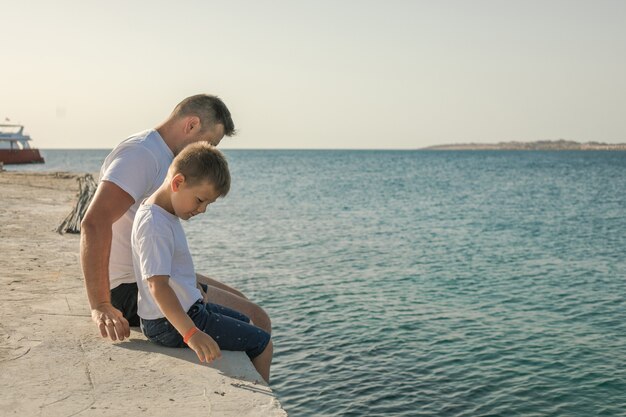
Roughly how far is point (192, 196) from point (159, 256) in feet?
1.28

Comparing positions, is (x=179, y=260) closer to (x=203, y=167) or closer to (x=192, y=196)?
(x=192, y=196)

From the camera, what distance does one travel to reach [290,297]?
37.7 feet

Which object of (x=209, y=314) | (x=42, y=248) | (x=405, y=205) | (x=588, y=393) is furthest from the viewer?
(x=405, y=205)

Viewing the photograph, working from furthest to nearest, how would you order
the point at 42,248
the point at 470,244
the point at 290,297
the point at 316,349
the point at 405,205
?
1. the point at 405,205
2. the point at 470,244
3. the point at 290,297
4. the point at 42,248
5. the point at 316,349

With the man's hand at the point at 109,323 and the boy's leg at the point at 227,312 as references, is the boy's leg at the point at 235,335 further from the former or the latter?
the man's hand at the point at 109,323

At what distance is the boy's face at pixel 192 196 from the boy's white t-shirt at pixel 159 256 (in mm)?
138

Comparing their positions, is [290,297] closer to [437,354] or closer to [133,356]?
[437,354]

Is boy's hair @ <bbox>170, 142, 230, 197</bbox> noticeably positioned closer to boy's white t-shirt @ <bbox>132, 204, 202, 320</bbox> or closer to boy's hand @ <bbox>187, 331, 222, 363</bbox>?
boy's white t-shirt @ <bbox>132, 204, 202, 320</bbox>

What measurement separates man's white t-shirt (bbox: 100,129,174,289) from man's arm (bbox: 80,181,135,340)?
89 mm

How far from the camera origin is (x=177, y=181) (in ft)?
12.0

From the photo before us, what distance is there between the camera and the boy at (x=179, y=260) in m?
3.62

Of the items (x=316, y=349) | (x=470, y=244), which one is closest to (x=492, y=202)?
(x=470, y=244)

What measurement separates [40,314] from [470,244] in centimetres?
1654

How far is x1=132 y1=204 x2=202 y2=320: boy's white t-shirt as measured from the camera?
12.0 feet
